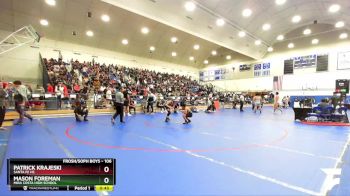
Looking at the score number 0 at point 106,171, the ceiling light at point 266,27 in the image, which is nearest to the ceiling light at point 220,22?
the ceiling light at point 266,27

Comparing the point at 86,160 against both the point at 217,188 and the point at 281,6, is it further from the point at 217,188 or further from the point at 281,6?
the point at 281,6

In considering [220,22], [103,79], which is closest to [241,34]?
[220,22]

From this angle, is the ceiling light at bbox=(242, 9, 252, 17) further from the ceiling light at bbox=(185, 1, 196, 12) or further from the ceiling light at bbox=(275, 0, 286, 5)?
the ceiling light at bbox=(185, 1, 196, 12)

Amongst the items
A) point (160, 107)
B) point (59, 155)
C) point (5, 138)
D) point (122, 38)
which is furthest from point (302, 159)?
point (122, 38)

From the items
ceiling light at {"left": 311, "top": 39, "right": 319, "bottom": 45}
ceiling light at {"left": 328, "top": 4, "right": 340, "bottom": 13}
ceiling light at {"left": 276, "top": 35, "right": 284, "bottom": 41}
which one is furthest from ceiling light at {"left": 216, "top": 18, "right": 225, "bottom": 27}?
ceiling light at {"left": 311, "top": 39, "right": 319, "bottom": 45}

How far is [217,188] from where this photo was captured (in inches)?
108

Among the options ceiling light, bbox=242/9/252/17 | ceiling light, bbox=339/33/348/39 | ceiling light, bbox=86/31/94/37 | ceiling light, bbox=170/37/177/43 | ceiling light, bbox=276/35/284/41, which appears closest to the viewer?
ceiling light, bbox=242/9/252/17

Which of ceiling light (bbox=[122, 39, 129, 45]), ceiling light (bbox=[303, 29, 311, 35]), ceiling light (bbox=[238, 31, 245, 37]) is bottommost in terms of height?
ceiling light (bbox=[122, 39, 129, 45])

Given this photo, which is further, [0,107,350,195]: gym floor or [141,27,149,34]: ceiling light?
[141,27,149,34]: ceiling light

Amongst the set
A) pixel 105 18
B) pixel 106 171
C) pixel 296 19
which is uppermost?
pixel 296 19

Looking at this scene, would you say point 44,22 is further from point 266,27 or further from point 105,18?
point 266,27

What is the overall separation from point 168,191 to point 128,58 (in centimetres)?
2444
